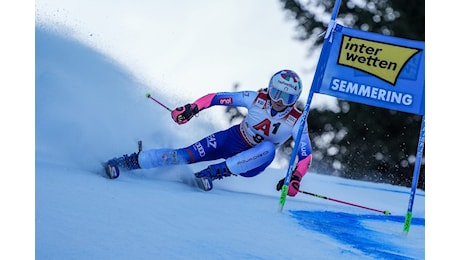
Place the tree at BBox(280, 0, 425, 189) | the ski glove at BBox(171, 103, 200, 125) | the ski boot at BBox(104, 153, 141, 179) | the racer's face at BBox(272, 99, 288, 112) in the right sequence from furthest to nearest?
the tree at BBox(280, 0, 425, 189) < the racer's face at BBox(272, 99, 288, 112) < the ski glove at BBox(171, 103, 200, 125) < the ski boot at BBox(104, 153, 141, 179)

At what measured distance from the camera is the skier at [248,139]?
350 cm

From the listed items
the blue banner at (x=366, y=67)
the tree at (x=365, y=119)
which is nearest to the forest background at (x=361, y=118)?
the tree at (x=365, y=119)

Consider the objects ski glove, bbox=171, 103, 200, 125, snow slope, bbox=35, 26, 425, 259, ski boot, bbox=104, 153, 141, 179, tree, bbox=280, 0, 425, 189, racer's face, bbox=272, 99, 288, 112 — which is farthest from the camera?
tree, bbox=280, 0, 425, 189

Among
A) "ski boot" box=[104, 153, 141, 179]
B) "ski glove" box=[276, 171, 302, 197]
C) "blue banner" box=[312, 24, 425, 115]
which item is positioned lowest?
"ski glove" box=[276, 171, 302, 197]

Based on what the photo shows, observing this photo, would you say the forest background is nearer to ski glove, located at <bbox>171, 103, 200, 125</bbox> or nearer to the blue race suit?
the blue race suit

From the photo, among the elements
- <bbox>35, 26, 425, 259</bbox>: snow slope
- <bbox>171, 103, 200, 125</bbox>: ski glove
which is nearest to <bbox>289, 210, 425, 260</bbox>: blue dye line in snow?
<bbox>35, 26, 425, 259</bbox>: snow slope

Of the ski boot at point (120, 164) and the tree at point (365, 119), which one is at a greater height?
the tree at point (365, 119)

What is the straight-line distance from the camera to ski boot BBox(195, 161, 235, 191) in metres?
3.52

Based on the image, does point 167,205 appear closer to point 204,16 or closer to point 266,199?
point 266,199

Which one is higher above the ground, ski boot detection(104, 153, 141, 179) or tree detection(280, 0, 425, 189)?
tree detection(280, 0, 425, 189)

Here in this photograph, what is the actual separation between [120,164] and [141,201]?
0.36 m

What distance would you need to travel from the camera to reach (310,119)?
3711 mm

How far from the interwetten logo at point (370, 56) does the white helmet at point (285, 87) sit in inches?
9.1

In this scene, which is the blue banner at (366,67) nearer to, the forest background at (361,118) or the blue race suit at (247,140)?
the forest background at (361,118)
